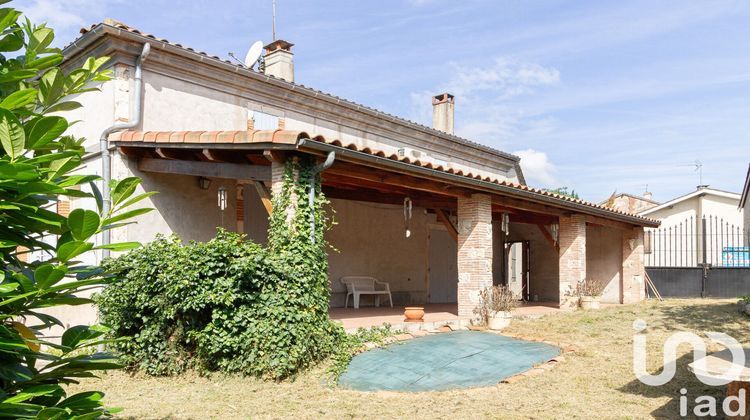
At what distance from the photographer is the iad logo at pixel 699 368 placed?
4816 mm

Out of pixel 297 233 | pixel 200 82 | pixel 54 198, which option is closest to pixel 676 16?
pixel 297 233

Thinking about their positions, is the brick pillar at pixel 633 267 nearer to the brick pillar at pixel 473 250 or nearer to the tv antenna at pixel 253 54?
the brick pillar at pixel 473 250

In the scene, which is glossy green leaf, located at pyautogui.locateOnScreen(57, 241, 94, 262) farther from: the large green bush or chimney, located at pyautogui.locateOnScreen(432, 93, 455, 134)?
chimney, located at pyautogui.locateOnScreen(432, 93, 455, 134)

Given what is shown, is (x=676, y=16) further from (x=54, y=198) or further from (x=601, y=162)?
(x=601, y=162)

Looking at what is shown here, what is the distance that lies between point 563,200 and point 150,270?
918 centimetres

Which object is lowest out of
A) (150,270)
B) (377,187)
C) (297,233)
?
(150,270)

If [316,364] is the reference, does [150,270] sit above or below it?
above

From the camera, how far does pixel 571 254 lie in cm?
1472

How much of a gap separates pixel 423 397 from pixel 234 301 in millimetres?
2638

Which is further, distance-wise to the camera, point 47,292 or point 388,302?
point 388,302

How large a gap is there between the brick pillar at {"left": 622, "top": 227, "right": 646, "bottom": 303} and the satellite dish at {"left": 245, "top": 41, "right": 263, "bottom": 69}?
40.3 feet

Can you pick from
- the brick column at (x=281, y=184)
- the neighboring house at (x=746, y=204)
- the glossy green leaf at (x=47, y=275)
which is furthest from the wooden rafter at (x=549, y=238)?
the neighboring house at (x=746, y=204)

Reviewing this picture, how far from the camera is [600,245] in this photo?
60.8 ft

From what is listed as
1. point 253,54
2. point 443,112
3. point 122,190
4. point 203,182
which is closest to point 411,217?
point 253,54
